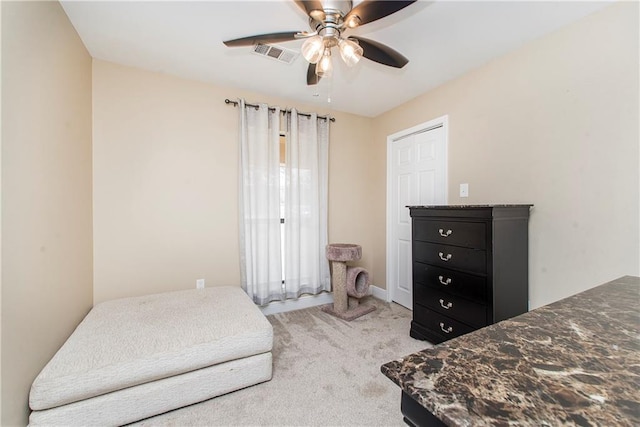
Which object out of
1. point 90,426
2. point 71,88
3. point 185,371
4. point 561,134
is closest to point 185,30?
point 71,88

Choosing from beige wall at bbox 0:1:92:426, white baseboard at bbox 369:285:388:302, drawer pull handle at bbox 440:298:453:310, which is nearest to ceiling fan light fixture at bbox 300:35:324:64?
beige wall at bbox 0:1:92:426

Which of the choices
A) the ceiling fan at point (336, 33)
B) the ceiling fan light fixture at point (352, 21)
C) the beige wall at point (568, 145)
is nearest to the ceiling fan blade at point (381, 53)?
the ceiling fan at point (336, 33)

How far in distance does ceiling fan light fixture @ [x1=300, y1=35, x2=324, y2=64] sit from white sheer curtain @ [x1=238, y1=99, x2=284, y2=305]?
1328mm

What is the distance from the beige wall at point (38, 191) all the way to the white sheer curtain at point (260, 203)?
124cm

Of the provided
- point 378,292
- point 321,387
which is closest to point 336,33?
point 321,387

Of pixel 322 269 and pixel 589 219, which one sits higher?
pixel 589 219

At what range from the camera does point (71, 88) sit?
1787mm

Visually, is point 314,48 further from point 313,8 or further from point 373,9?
point 373,9

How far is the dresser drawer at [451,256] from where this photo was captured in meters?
1.78

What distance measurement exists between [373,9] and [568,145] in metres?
1.56

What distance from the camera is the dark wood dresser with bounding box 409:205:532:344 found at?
1734mm

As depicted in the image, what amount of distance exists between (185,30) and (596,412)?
2514 millimetres

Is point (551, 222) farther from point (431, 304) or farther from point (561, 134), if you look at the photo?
point (431, 304)

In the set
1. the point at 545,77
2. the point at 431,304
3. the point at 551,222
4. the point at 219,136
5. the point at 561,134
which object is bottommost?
the point at 431,304
